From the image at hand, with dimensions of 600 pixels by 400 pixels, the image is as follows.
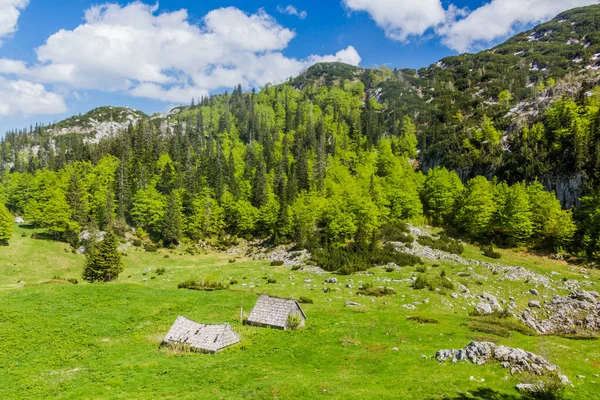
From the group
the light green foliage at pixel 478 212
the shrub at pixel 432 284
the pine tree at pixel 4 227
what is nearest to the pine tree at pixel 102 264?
the pine tree at pixel 4 227

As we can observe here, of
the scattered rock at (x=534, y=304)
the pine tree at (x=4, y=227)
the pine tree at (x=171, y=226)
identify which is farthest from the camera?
the pine tree at (x=171, y=226)

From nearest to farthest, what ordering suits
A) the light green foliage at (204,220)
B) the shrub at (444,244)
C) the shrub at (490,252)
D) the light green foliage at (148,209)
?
the shrub at (490,252), the shrub at (444,244), the light green foliage at (148,209), the light green foliage at (204,220)

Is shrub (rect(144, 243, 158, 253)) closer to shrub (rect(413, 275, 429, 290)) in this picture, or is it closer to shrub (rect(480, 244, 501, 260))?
shrub (rect(413, 275, 429, 290))

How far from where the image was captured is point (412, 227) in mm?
71062

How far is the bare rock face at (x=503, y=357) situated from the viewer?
17844 millimetres

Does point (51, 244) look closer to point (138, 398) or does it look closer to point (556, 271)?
point (138, 398)

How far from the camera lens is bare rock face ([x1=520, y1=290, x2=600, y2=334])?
110ft

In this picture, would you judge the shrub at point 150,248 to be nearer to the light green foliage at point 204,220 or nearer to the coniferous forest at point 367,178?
the coniferous forest at point 367,178

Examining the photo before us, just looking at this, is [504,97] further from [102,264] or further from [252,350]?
[102,264]

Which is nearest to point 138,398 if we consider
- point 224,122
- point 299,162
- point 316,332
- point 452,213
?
point 316,332

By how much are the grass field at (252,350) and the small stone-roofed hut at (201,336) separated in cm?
81

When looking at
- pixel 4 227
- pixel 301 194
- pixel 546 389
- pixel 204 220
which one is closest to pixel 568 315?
pixel 546 389

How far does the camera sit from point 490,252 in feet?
193

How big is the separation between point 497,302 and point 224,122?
151 m
